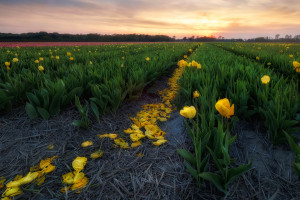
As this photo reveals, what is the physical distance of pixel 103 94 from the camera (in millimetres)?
2084

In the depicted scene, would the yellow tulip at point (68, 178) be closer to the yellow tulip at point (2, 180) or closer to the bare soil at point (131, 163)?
the bare soil at point (131, 163)

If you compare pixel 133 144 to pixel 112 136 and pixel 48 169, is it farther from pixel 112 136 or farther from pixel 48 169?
pixel 48 169

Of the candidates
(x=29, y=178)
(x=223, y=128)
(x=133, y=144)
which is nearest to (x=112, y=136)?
(x=133, y=144)

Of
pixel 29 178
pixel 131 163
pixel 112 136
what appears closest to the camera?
pixel 29 178

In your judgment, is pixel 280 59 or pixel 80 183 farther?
pixel 280 59

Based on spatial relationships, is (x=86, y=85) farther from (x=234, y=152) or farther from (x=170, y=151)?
(x=234, y=152)

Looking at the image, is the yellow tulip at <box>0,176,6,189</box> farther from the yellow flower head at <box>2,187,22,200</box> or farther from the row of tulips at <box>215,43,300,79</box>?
the row of tulips at <box>215,43,300,79</box>

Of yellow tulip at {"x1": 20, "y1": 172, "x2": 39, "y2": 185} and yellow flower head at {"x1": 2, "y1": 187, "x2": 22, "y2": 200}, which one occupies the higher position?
yellow tulip at {"x1": 20, "y1": 172, "x2": 39, "y2": 185}

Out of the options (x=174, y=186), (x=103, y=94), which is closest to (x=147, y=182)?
(x=174, y=186)

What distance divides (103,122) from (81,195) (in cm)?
96

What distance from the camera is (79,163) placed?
1.27 metres

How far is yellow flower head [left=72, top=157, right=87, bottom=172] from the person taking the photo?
1.24 metres

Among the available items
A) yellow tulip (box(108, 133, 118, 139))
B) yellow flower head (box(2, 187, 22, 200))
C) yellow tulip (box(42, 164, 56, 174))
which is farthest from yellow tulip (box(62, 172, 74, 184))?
yellow tulip (box(108, 133, 118, 139))

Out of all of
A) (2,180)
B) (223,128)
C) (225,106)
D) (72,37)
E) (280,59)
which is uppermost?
(72,37)
